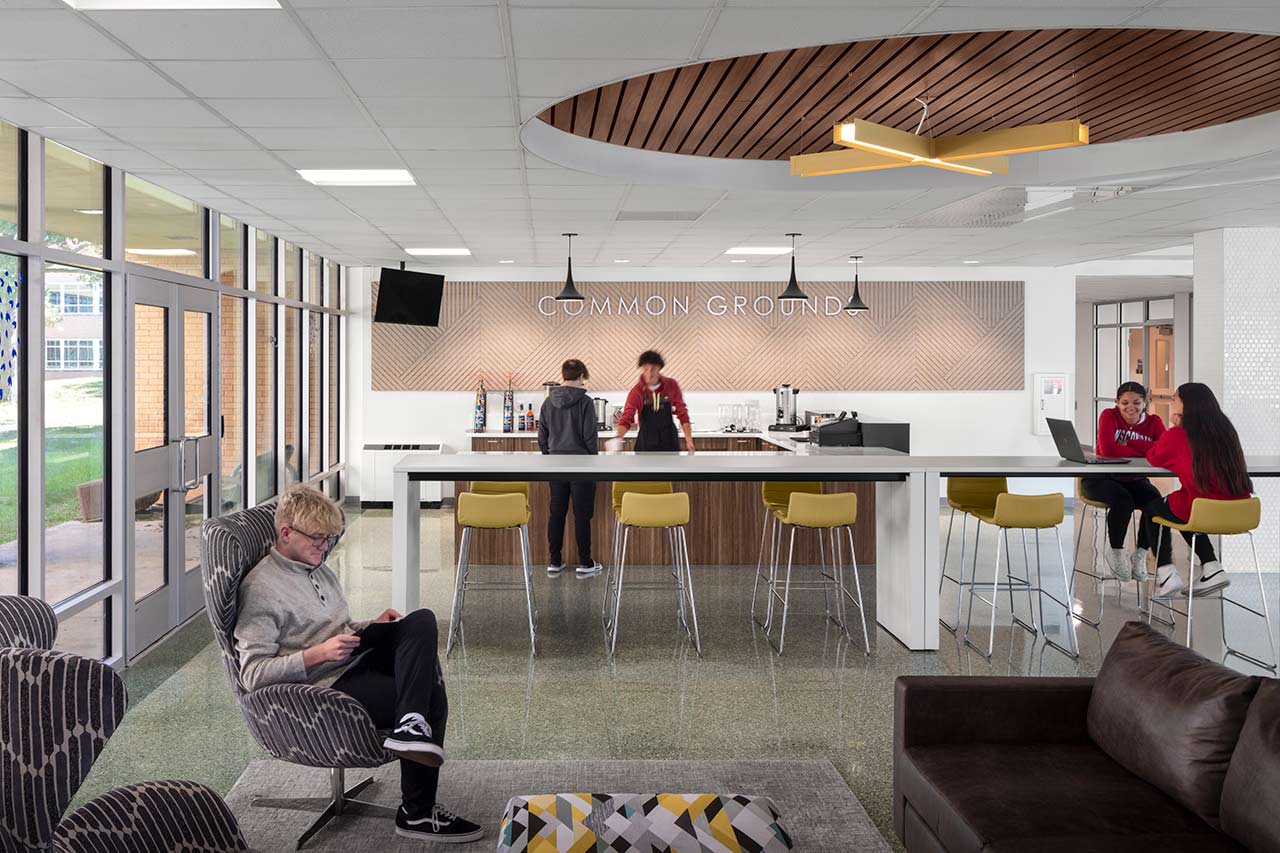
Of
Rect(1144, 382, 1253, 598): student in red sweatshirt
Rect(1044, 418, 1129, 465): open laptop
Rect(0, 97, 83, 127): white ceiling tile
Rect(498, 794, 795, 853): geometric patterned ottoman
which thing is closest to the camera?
Rect(498, 794, 795, 853): geometric patterned ottoman

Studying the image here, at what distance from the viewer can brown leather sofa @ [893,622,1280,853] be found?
2.36 m

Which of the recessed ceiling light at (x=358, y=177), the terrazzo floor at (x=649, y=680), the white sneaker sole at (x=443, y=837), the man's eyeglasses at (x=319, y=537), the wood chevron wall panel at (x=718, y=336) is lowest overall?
the white sneaker sole at (x=443, y=837)

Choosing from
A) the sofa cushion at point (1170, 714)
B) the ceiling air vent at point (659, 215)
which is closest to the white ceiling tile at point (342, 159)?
the ceiling air vent at point (659, 215)

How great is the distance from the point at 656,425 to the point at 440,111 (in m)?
3.72

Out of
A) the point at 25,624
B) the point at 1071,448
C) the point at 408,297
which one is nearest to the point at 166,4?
the point at 25,624

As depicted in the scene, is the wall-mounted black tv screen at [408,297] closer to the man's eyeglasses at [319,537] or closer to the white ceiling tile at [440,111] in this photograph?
the white ceiling tile at [440,111]

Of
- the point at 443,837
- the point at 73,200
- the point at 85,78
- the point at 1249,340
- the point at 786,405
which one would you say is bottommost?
the point at 443,837

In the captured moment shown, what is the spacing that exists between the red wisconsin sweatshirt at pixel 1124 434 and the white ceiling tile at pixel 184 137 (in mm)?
5276

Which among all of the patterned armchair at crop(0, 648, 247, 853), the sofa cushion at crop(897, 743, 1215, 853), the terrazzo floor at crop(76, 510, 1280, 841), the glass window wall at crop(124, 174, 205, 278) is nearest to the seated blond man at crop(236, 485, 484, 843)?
the terrazzo floor at crop(76, 510, 1280, 841)

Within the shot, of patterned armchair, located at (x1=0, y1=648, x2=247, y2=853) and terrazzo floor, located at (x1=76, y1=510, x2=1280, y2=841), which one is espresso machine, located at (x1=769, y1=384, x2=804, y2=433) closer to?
terrazzo floor, located at (x1=76, y1=510, x2=1280, y2=841)

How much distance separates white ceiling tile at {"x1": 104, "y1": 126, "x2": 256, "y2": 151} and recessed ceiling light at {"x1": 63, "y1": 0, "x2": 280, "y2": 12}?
1500 millimetres

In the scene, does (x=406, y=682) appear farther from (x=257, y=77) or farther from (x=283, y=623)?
(x=257, y=77)

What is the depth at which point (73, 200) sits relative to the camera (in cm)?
493

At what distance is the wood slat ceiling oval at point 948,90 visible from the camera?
14.0 feet
